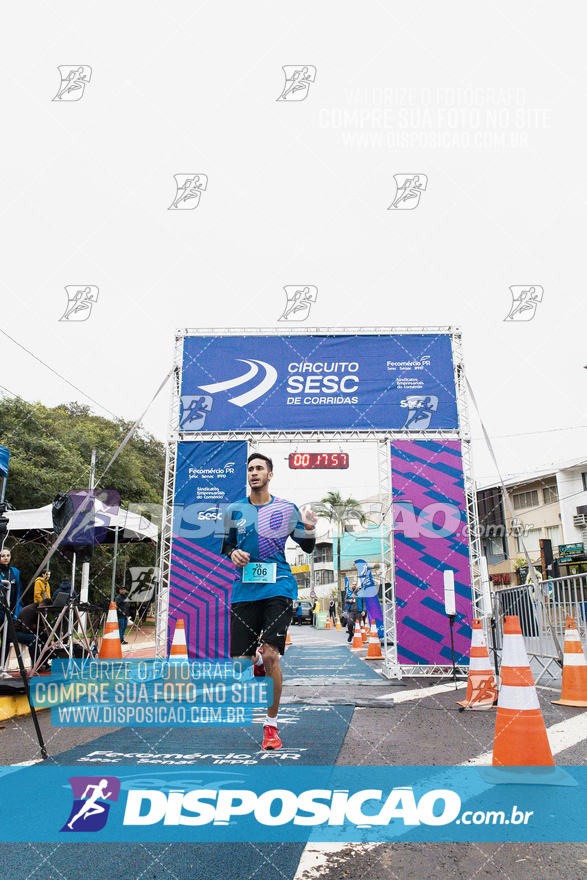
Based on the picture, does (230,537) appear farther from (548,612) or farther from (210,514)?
(210,514)

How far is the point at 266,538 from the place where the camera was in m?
4.75

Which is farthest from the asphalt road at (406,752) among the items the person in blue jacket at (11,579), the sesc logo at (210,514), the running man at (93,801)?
the sesc logo at (210,514)

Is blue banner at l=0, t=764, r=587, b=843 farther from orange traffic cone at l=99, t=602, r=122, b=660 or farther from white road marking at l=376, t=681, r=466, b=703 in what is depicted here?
orange traffic cone at l=99, t=602, r=122, b=660

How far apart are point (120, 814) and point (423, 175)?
10.5m

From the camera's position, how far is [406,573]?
10.0 meters

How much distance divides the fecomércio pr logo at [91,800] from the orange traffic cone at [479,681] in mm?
4033

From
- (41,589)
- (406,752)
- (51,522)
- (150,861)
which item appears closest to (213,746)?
(406,752)

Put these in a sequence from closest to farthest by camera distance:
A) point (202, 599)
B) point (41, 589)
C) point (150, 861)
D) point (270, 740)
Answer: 1. point (150, 861)
2. point (270, 740)
3. point (202, 599)
4. point (41, 589)

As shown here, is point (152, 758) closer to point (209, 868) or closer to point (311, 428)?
point (209, 868)

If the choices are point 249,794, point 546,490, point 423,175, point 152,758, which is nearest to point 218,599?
point 152,758

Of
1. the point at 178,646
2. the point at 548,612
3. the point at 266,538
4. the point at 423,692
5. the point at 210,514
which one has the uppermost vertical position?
the point at 210,514

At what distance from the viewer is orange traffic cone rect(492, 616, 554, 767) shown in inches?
136

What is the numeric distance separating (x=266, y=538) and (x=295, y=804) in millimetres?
2107

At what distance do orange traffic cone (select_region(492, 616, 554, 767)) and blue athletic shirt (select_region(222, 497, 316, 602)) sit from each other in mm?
1612
